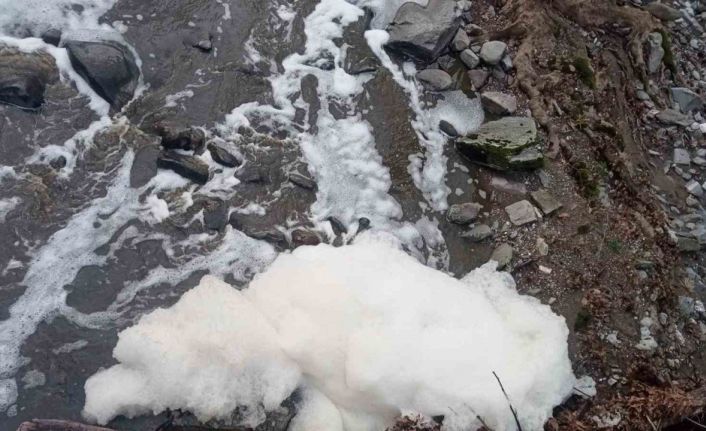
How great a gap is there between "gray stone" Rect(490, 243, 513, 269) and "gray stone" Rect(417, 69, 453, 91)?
183cm

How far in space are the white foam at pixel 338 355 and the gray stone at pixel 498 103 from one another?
2.15m

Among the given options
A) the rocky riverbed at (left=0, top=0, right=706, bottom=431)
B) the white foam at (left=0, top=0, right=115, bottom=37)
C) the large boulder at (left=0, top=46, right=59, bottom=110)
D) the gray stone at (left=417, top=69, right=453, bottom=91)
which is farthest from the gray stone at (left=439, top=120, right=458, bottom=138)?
the large boulder at (left=0, top=46, right=59, bottom=110)

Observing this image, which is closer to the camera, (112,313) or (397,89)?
(112,313)

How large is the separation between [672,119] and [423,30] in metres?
2.82

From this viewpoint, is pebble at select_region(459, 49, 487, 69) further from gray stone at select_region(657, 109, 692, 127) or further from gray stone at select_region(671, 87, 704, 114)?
gray stone at select_region(671, 87, 704, 114)

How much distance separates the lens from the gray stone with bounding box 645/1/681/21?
293 inches

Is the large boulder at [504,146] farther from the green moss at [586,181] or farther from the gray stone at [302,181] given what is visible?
the gray stone at [302,181]

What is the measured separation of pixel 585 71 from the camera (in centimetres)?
636

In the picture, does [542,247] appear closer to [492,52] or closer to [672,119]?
[492,52]

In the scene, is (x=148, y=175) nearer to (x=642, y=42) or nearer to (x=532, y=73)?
(x=532, y=73)

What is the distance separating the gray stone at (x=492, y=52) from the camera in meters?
6.30

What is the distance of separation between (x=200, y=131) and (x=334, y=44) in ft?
5.87

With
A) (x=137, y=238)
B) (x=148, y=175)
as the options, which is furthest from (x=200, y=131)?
(x=137, y=238)

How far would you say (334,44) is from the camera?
6367 mm
